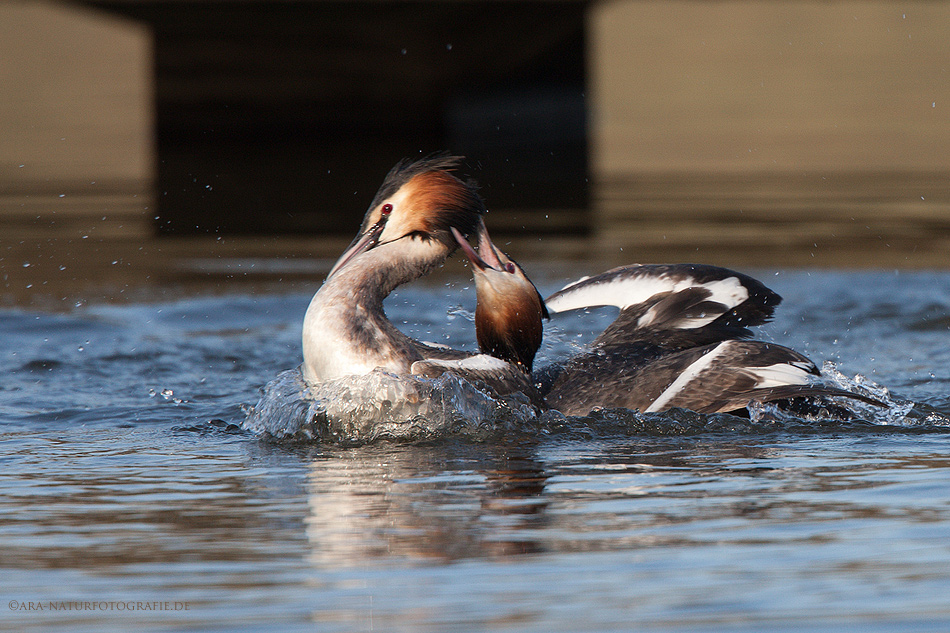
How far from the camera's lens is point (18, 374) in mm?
6719

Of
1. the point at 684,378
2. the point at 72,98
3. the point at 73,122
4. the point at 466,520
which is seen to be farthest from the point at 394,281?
the point at 72,98

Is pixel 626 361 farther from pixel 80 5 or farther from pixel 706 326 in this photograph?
pixel 80 5

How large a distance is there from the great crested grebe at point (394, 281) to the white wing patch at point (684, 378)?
0.49m

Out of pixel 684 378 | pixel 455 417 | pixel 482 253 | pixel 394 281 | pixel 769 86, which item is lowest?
pixel 455 417

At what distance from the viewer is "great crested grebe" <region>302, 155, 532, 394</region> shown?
5.12 m

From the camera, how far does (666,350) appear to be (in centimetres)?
596

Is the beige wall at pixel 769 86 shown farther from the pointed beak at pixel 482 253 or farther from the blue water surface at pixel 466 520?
the blue water surface at pixel 466 520

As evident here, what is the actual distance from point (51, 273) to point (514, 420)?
576cm

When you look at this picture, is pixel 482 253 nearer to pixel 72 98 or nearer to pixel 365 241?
pixel 365 241

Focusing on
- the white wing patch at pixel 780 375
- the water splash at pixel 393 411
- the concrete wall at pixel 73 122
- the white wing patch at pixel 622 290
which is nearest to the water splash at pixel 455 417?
the water splash at pixel 393 411

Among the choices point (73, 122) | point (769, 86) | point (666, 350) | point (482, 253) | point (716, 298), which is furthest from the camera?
point (769, 86)

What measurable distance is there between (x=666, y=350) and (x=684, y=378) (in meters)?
0.64

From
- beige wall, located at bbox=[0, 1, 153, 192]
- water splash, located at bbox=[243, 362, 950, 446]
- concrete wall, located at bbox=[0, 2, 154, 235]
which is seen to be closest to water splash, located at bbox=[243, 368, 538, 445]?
water splash, located at bbox=[243, 362, 950, 446]

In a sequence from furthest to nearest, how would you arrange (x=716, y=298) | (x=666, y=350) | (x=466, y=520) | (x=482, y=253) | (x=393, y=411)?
1. (x=716, y=298)
2. (x=666, y=350)
3. (x=482, y=253)
4. (x=393, y=411)
5. (x=466, y=520)
